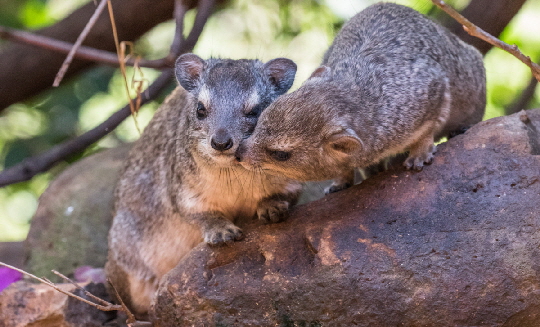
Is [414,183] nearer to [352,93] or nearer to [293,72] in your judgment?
[352,93]

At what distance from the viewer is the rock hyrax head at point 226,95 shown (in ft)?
13.7

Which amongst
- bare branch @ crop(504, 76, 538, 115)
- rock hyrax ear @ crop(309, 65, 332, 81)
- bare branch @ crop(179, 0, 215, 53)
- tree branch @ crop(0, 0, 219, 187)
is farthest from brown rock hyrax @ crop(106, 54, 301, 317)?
bare branch @ crop(504, 76, 538, 115)

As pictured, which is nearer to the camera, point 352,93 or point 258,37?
point 352,93

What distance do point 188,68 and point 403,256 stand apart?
2.48 metres

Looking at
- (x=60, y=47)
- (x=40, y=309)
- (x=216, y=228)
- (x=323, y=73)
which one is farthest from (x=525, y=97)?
(x=40, y=309)

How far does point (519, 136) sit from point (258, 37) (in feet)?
15.4

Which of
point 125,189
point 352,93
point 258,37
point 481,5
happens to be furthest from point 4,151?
point 481,5

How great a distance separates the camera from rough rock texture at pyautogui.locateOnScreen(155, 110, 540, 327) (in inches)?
139

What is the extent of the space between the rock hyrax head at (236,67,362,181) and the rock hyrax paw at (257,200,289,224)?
0.44 metres

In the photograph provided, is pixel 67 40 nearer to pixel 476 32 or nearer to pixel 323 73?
pixel 323 73

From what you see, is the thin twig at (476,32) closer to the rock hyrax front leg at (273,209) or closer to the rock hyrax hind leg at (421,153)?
the rock hyrax hind leg at (421,153)

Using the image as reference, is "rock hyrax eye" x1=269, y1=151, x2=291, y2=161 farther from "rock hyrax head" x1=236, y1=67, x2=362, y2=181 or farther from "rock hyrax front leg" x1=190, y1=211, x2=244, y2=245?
"rock hyrax front leg" x1=190, y1=211, x2=244, y2=245

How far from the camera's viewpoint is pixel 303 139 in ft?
12.6

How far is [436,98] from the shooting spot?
4301 mm
